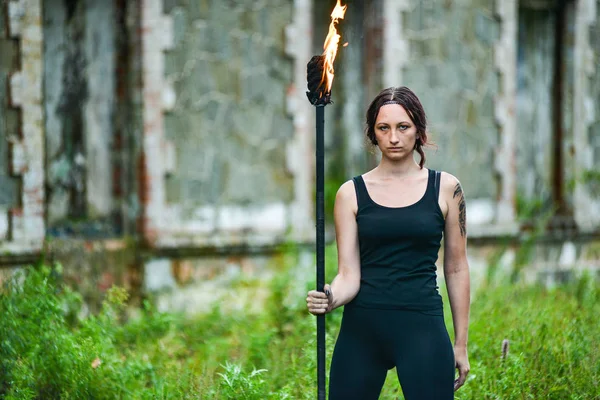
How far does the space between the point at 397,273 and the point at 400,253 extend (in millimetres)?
82

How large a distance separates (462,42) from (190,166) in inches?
146

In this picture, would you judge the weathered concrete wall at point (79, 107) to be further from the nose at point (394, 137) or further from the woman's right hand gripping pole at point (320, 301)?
the nose at point (394, 137)

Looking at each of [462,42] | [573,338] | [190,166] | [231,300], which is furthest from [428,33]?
[573,338]

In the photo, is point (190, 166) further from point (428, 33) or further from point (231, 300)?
point (428, 33)

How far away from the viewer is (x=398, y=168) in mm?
3527

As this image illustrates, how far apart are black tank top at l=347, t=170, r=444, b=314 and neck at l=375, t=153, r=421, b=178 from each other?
0.34 ft

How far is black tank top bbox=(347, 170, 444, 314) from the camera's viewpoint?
340cm

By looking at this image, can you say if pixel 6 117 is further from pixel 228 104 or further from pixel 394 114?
pixel 394 114

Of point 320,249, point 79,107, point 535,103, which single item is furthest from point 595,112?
point 320,249

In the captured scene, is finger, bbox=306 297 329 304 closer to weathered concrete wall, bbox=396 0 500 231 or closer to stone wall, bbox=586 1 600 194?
weathered concrete wall, bbox=396 0 500 231

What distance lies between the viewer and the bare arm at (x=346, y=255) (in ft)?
11.3

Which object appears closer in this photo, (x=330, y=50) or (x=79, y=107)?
(x=330, y=50)

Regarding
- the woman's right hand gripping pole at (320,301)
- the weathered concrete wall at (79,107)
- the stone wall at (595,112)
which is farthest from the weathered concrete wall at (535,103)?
the woman's right hand gripping pole at (320,301)

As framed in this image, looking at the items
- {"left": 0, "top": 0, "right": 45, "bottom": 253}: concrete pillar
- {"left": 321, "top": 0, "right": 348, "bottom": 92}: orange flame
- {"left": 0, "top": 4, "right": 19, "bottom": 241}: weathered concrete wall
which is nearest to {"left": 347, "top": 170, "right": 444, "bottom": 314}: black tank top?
{"left": 321, "top": 0, "right": 348, "bottom": 92}: orange flame
